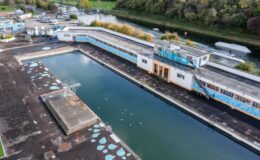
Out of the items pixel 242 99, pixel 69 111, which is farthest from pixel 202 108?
pixel 69 111

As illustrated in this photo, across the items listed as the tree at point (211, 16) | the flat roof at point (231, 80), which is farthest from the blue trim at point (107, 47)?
the tree at point (211, 16)

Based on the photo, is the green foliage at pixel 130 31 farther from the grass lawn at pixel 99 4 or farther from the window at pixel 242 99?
the grass lawn at pixel 99 4

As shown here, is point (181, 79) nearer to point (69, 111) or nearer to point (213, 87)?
point (213, 87)

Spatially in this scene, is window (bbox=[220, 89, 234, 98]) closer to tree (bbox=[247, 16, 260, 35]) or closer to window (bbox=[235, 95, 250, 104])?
window (bbox=[235, 95, 250, 104])

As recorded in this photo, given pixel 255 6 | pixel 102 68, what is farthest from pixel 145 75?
pixel 255 6

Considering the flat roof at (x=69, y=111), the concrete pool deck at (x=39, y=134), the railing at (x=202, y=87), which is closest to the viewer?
the concrete pool deck at (x=39, y=134)

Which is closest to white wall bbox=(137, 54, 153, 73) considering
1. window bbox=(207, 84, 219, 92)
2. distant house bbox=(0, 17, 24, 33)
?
window bbox=(207, 84, 219, 92)
